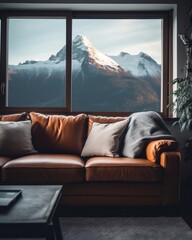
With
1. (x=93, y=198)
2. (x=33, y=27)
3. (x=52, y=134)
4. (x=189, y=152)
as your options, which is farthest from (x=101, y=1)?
(x=93, y=198)

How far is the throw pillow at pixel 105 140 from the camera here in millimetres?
3064

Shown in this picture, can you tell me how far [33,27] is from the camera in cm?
414

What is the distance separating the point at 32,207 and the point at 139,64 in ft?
9.89

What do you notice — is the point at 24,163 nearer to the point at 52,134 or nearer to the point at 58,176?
the point at 58,176

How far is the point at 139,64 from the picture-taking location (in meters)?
4.19

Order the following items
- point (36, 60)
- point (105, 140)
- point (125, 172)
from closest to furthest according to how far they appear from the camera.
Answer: point (125, 172)
point (105, 140)
point (36, 60)

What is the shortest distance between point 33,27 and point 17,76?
679mm

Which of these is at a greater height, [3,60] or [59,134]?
[3,60]

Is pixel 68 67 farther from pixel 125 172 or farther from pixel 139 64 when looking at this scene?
pixel 125 172

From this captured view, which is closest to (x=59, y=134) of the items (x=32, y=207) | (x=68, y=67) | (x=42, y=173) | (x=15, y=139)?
(x=15, y=139)

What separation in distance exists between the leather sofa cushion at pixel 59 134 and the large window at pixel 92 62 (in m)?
0.66

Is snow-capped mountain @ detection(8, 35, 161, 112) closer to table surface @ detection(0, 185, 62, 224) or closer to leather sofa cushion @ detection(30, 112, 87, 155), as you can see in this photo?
leather sofa cushion @ detection(30, 112, 87, 155)

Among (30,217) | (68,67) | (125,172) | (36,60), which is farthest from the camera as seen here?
(36,60)

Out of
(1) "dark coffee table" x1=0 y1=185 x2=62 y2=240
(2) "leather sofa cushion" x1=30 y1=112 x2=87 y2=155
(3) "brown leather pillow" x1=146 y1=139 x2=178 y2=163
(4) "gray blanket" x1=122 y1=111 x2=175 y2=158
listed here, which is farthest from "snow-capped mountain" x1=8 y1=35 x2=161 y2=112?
(1) "dark coffee table" x1=0 y1=185 x2=62 y2=240
